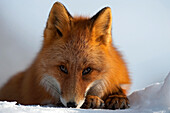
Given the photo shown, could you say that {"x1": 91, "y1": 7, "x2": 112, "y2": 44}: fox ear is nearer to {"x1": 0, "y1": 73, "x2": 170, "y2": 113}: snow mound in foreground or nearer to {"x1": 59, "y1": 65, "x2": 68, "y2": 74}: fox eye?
{"x1": 59, "y1": 65, "x2": 68, "y2": 74}: fox eye

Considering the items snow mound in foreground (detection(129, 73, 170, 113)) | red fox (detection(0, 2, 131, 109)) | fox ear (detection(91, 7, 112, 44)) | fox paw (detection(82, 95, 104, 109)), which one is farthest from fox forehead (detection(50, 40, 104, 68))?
snow mound in foreground (detection(129, 73, 170, 113))

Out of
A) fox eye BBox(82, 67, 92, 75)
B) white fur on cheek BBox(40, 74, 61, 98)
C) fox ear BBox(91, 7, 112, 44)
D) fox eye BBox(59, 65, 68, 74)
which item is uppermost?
fox ear BBox(91, 7, 112, 44)

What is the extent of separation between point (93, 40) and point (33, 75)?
76cm

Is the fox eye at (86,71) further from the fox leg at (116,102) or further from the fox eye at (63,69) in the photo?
the fox leg at (116,102)

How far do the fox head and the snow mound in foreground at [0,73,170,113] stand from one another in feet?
1.35

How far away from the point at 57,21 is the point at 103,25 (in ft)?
1.62

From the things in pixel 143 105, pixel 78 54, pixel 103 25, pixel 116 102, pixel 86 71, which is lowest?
pixel 116 102

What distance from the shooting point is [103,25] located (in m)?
2.65

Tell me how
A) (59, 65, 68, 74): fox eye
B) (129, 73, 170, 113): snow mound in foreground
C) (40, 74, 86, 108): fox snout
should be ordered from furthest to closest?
(59, 65, 68, 74): fox eye, (40, 74, 86, 108): fox snout, (129, 73, 170, 113): snow mound in foreground

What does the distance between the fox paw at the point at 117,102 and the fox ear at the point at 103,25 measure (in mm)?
624

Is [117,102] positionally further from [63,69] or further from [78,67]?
[63,69]

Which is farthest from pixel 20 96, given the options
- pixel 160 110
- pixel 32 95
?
pixel 160 110

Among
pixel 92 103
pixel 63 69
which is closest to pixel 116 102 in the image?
pixel 92 103

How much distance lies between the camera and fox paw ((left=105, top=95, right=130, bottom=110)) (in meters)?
2.25
